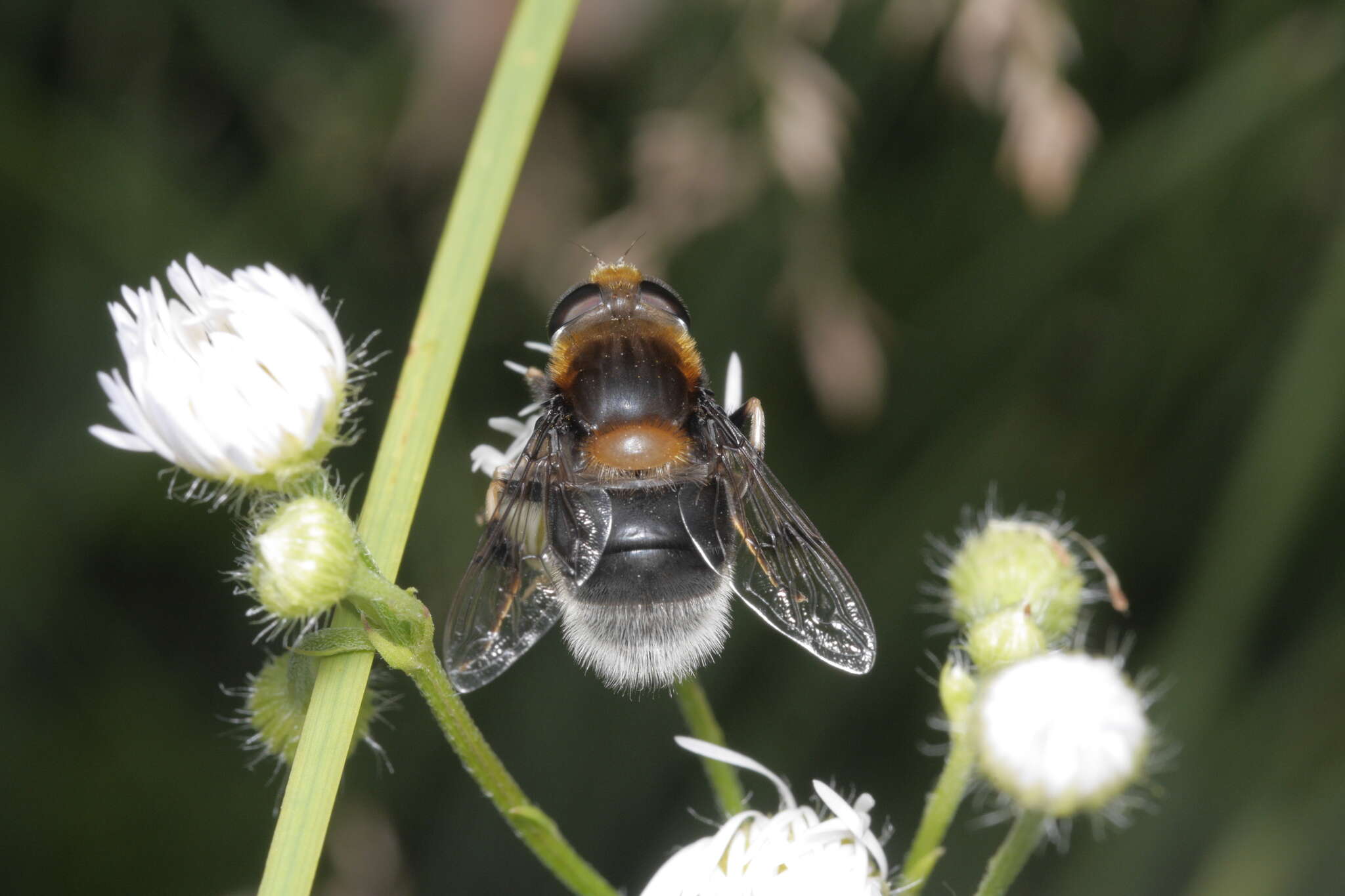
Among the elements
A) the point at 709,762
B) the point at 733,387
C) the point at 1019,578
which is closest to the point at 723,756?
the point at 709,762

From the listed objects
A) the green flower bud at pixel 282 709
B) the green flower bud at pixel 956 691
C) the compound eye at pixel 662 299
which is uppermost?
the compound eye at pixel 662 299

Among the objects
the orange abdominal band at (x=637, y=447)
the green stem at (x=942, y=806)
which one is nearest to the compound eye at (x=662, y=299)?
the orange abdominal band at (x=637, y=447)

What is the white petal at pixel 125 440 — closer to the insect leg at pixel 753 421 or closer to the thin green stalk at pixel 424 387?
the thin green stalk at pixel 424 387

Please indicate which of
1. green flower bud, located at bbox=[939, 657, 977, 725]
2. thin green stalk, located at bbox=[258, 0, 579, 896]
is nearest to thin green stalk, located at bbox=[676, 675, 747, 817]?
green flower bud, located at bbox=[939, 657, 977, 725]

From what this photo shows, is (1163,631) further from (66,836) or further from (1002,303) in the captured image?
(66,836)

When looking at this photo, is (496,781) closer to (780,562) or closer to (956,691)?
(780,562)

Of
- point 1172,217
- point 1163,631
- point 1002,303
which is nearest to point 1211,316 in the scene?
point 1172,217
